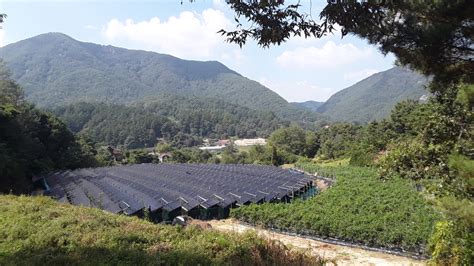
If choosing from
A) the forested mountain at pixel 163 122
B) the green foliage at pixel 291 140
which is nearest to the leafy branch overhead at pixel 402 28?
the green foliage at pixel 291 140

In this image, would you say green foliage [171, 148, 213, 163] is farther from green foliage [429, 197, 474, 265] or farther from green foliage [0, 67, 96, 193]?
green foliage [429, 197, 474, 265]

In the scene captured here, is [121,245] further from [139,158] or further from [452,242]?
[139,158]

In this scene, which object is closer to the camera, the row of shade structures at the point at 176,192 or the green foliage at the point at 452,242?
the green foliage at the point at 452,242

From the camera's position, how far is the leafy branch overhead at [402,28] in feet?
12.2

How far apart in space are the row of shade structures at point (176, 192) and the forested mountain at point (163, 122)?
56.6 metres

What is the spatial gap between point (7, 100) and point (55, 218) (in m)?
31.0

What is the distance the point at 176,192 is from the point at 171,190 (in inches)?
35.2

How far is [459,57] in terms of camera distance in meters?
5.69

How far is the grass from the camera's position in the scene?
5.93m

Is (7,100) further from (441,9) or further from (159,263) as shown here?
(441,9)

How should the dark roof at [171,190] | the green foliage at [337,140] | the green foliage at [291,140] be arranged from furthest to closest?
1. the green foliage at [291,140]
2. the green foliage at [337,140]
3. the dark roof at [171,190]

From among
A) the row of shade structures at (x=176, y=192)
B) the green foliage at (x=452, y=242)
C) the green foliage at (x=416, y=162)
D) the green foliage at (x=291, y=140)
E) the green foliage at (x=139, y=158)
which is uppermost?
the green foliage at (x=416, y=162)

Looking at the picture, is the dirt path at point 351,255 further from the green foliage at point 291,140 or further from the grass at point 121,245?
the green foliage at point 291,140

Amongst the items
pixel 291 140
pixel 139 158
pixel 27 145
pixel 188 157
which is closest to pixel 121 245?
pixel 27 145
